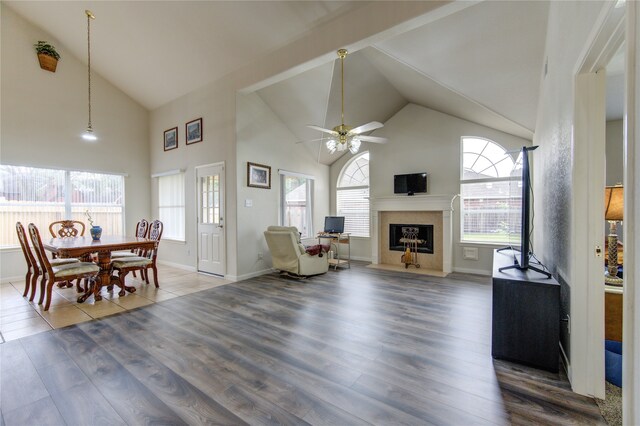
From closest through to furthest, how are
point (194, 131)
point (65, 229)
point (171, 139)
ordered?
point (65, 229), point (194, 131), point (171, 139)

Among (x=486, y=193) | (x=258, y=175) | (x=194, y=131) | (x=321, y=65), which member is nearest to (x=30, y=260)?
(x=194, y=131)

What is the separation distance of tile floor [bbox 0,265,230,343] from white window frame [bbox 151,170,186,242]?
1233 millimetres

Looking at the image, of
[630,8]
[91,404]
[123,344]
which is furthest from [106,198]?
[630,8]

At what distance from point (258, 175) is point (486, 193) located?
439 centimetres

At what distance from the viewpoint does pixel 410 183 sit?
598cm

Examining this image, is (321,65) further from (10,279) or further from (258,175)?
(10,279)

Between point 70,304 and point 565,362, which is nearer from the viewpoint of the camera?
point 565,362

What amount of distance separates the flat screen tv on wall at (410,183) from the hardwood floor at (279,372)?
2.91 meters

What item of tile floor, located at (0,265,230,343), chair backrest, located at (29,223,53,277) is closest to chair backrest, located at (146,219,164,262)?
tile floor, located at (0,265,230,343)

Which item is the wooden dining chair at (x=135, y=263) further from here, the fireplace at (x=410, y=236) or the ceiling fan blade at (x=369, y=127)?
the fireplace at (x=410, y=236)

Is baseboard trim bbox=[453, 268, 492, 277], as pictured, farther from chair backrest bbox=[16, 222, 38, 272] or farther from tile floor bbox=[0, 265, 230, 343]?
chair backrest bbox=[16, 222, 38, 272]

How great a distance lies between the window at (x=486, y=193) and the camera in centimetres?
523

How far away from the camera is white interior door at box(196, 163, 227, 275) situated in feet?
16.7

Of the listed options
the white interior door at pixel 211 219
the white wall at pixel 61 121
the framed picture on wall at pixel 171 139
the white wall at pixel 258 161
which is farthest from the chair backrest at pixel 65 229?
the white wall at pixel 258 161
